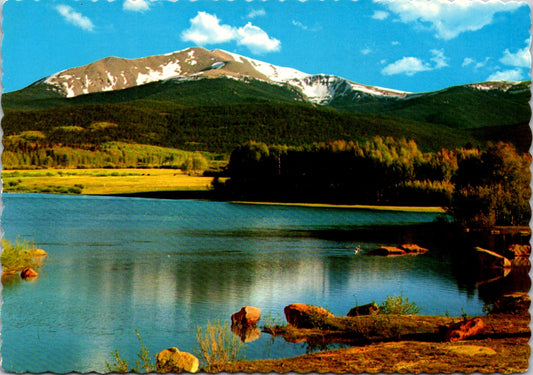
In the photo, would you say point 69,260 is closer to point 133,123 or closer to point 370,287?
point 133,123

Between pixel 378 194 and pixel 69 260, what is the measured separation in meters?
7.17

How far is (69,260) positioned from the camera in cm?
1008

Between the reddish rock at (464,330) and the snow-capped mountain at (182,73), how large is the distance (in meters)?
4.43

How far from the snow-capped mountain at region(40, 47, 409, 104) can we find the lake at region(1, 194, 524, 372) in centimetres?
211

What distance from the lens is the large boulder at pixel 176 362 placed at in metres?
5.58

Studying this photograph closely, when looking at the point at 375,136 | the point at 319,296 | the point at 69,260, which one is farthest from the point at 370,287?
the point at 69,260

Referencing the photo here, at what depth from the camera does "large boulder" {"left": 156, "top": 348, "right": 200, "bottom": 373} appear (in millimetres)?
5578

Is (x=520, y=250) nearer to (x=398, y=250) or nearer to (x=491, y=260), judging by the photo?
(x=491, y=260)

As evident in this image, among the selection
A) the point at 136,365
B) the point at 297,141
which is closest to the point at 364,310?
the point at 136,365

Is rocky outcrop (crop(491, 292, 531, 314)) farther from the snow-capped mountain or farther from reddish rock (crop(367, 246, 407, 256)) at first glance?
reddish rock (crop(367, 246, 407, 256))

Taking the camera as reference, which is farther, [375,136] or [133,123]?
[375,136]

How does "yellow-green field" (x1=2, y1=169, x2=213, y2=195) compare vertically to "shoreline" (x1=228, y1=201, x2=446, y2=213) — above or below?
above

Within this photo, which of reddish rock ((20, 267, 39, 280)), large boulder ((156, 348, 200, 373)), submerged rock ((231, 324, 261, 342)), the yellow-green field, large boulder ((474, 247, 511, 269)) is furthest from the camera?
the yellow-green field

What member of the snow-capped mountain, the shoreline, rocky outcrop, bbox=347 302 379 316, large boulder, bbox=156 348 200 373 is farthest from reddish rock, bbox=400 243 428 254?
large boulder, bbox=156 348 200 373
